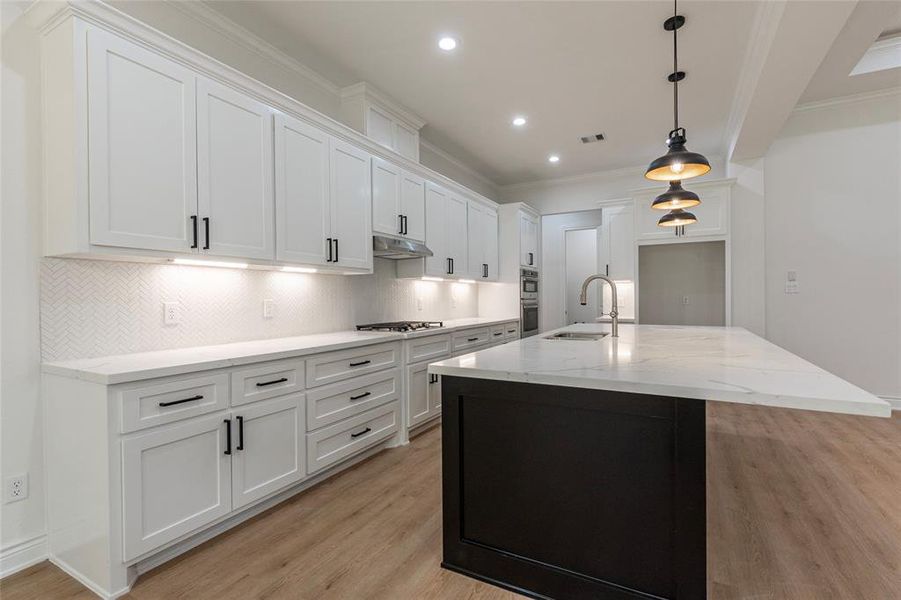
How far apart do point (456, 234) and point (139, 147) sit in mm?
3204

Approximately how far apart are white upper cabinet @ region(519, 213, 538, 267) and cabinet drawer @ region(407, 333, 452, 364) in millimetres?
2294

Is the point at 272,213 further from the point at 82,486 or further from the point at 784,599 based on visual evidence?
the point at 784,599

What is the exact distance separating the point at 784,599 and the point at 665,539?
0.65 metres

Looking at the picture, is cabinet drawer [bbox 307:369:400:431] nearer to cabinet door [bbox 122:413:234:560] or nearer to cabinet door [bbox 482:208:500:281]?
cabinet door [bbox 122:413:234:560]

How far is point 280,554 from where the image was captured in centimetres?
196

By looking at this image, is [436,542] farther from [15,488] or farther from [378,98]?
[378,98]

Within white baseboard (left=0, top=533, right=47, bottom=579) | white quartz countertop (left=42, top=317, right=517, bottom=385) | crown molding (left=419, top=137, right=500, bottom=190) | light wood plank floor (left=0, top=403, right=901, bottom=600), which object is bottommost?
light wood plank floor (left=0, top=403, right=901, bottom=600)

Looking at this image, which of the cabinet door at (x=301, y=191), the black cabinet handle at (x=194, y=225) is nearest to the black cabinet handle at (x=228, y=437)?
the black cabinet handle at (x=194, y=225)

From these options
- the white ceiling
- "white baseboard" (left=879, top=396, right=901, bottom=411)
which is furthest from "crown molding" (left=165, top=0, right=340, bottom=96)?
"white baseboard" (left=879, top=396, right=901, bottom=411)

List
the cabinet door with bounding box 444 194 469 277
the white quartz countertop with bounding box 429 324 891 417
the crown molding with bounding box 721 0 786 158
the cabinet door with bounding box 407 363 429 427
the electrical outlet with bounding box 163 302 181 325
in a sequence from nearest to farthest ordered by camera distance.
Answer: the white quartz countertop with bounding box 429 324 891 417
the electrical outlet with bounding box 163 302 181 325
the crown molding with bounding box 721 0 786 158
the cabinet door with bounding box 407 363 429 427
the cabinet door with bounding box 444 194 469 277

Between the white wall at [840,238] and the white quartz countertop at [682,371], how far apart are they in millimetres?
2966

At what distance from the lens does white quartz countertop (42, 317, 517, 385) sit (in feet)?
5.61

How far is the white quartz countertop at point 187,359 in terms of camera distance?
171cm

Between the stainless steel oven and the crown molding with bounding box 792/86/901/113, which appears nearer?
the crown molding with bounding box 792/86/901/113
